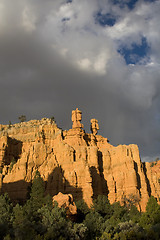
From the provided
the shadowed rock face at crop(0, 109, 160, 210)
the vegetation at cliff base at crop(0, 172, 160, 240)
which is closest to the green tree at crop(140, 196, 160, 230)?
the vegetation at cliff base at crop(0, 172, 160, 240)

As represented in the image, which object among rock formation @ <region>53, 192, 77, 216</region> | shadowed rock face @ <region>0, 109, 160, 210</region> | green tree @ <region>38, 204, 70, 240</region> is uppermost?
shadowed rock face @ <region>0, 109, 160, 210</region>

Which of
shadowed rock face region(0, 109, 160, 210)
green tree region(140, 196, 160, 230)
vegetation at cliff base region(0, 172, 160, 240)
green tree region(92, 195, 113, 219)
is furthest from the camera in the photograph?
shadowed rock face region(0, 109, 160, 210)

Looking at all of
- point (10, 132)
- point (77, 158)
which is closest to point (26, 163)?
point (77, 158)

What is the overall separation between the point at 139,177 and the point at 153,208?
73.0 feet

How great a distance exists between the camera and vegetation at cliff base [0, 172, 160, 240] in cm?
3133

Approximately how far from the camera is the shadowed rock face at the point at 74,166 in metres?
61.1

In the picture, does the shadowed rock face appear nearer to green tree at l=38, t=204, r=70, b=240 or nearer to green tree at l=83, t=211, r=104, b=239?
green tree at l=83, t=211, r=104, b=239

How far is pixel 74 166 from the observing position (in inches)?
2534

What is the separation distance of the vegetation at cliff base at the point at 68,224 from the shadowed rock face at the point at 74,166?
668 centimetres

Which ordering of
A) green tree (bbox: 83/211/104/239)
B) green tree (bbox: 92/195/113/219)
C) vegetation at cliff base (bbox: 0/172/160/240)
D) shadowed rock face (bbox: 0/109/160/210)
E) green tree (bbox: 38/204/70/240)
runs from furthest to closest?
shadowed rock face (bbox: 0/109/160/210) < green tree (bbox: 92/195/113/219) < green tree (bbox: 83/211/104/239) < green tree (bbox: 38/204/70/240) < vegetation at cliff base (bbox: 0/172/160/240)

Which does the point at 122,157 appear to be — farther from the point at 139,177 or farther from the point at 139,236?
the point at 139,236

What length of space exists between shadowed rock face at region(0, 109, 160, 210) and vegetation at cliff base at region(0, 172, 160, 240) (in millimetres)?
6678

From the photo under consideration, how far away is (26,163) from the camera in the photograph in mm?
64875

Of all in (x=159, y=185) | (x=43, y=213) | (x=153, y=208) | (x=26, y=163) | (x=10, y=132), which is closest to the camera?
(x=43, y=213)
